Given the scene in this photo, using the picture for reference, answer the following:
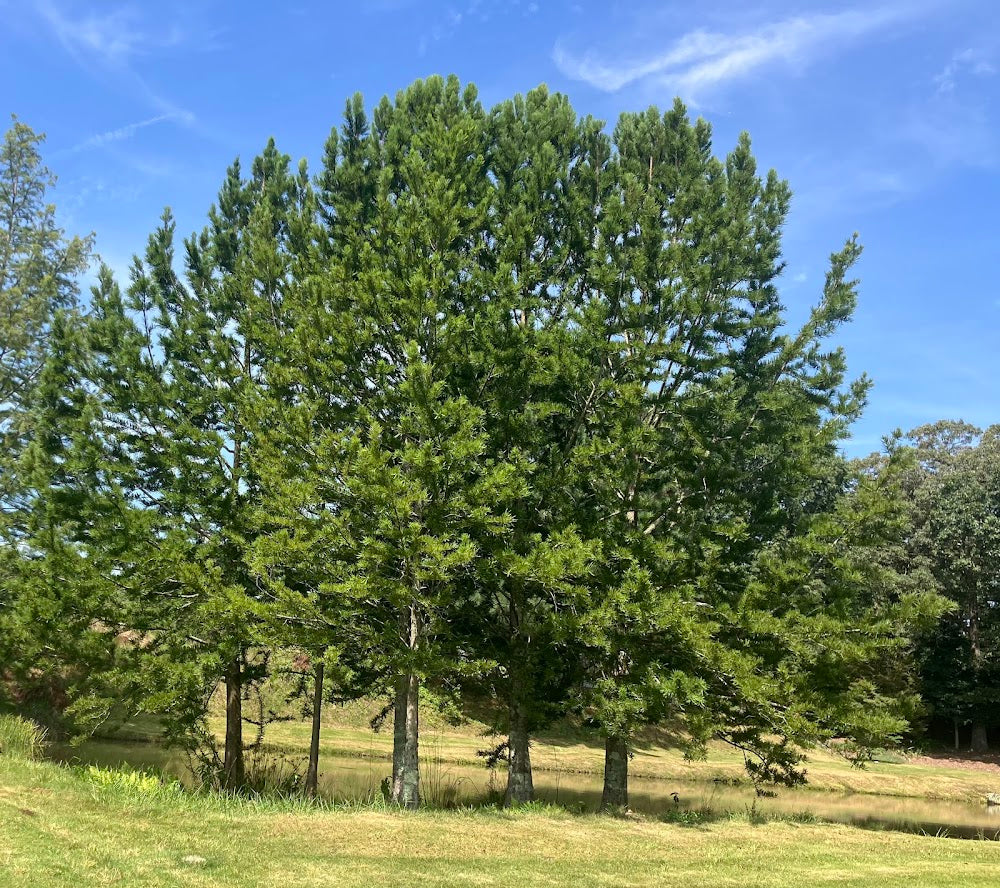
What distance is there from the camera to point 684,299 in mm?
13328

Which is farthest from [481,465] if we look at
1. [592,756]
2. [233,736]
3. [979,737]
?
[979,737]

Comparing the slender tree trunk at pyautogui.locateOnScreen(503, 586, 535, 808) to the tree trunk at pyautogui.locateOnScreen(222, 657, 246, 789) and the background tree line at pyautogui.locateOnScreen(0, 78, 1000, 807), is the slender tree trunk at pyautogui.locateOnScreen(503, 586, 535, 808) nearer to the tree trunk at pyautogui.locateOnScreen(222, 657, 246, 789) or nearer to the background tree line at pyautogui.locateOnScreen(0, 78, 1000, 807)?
the background tree line at pyautogui.locateOnScreen(0, 78, 1000, 807)

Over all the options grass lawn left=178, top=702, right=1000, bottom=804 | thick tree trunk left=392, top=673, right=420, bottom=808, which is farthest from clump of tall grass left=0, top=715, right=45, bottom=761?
grass lawn left=178, top=702, right=1000, bottom=804

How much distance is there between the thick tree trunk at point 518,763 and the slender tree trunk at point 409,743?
2.07 metres

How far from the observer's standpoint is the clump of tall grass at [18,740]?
45.1 feet

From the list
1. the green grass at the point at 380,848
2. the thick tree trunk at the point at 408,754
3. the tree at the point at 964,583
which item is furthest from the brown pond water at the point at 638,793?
the tree at the point at 964,583

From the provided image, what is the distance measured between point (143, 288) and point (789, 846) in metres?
14.8

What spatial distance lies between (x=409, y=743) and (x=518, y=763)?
98.8 inches

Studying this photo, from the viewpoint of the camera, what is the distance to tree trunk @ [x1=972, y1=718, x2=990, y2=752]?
4097 cm

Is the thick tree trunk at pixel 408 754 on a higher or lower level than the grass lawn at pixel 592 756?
higher

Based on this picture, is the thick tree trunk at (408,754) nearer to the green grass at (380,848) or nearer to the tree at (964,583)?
the green grass at (380,848)

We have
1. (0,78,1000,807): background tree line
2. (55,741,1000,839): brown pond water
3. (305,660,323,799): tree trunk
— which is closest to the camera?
(0,78,1000,807): background tree line

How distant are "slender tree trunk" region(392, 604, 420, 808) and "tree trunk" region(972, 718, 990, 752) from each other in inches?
1527

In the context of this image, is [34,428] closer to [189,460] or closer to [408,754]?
[189,460]
